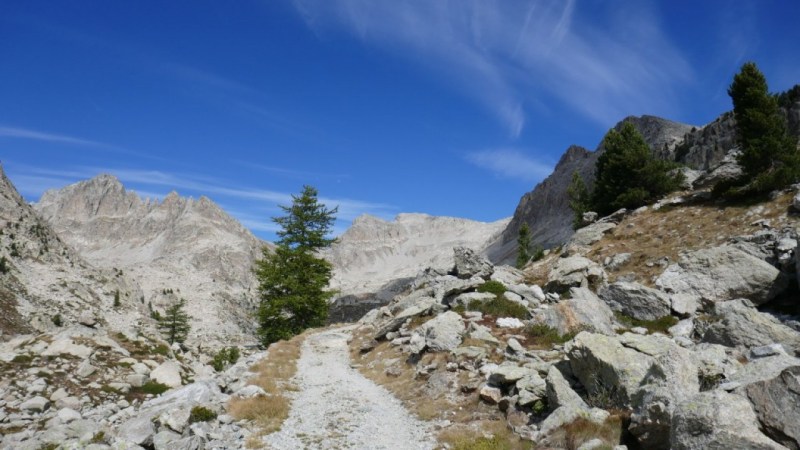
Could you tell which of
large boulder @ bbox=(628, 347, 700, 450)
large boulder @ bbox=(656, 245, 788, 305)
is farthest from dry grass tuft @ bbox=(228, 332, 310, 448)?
large boulder @ bbox=(656, 245, 788, 305)

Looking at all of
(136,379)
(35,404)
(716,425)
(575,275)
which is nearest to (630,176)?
(575,275)

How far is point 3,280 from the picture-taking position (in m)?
99.9

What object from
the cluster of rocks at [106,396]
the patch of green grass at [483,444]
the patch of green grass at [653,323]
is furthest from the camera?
the patch of green grass at [653,323]

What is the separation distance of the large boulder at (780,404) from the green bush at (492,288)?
21.2 meters

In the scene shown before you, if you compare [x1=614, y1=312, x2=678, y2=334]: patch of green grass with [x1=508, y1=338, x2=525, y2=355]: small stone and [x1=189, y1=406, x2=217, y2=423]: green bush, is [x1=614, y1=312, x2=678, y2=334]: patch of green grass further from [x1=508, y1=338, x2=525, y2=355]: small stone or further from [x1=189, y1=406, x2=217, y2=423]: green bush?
[x1=189, y1=406, x2=217, y2=423]: green bush

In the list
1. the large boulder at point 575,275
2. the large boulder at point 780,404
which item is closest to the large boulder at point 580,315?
the large boulder at point 575,275

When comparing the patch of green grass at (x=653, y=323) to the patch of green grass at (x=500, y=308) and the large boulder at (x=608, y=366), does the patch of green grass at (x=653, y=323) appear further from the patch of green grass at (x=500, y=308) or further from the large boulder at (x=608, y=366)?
the large boulder at (x=608, y=366)

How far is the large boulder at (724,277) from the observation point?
21375 mm

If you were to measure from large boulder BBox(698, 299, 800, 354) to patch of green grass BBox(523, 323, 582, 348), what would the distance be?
5792 millimetres

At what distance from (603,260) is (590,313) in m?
19.0

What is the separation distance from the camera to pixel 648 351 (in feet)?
40.5

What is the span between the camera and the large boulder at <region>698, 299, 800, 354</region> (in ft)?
48.6

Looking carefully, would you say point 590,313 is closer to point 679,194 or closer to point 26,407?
point 26,407

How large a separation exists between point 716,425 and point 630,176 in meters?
51.7
